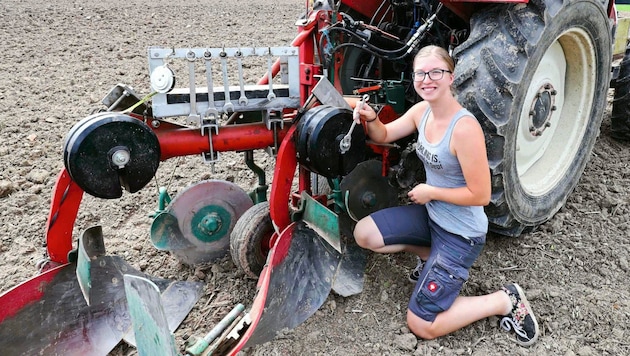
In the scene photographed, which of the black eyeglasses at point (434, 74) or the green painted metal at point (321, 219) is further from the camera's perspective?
the green painted metal at point (321, 219)

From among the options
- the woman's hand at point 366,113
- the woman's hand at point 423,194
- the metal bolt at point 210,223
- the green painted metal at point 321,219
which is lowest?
the metal bolt at point 210,223

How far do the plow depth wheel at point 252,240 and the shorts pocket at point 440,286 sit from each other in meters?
0.70

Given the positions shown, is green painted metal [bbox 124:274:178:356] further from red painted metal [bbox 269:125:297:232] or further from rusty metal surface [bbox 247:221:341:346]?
red painted metal [bbox 269:125:297:232]

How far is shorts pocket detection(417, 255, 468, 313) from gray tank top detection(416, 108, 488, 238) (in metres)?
0.15

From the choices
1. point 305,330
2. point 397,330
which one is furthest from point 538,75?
point 305,330

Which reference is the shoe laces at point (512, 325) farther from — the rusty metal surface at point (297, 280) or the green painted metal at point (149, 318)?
the green painted metal at point (149, 318)

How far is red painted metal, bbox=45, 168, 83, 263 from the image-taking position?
2145 mm

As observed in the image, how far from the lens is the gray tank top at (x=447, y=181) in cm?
216

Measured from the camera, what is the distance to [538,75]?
267 centimetres

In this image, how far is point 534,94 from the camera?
8.55ft

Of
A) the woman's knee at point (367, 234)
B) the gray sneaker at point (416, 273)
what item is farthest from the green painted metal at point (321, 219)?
the gray sneaker at point (416, 273)

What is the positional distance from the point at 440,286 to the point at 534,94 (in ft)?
3.40

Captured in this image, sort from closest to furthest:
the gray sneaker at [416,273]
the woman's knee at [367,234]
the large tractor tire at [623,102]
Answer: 1. the woman's knee at [367,234]
2. the gray sneaker at [416,273]
3. the large tractor tire at [623,102]

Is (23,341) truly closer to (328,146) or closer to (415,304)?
(328,146)
